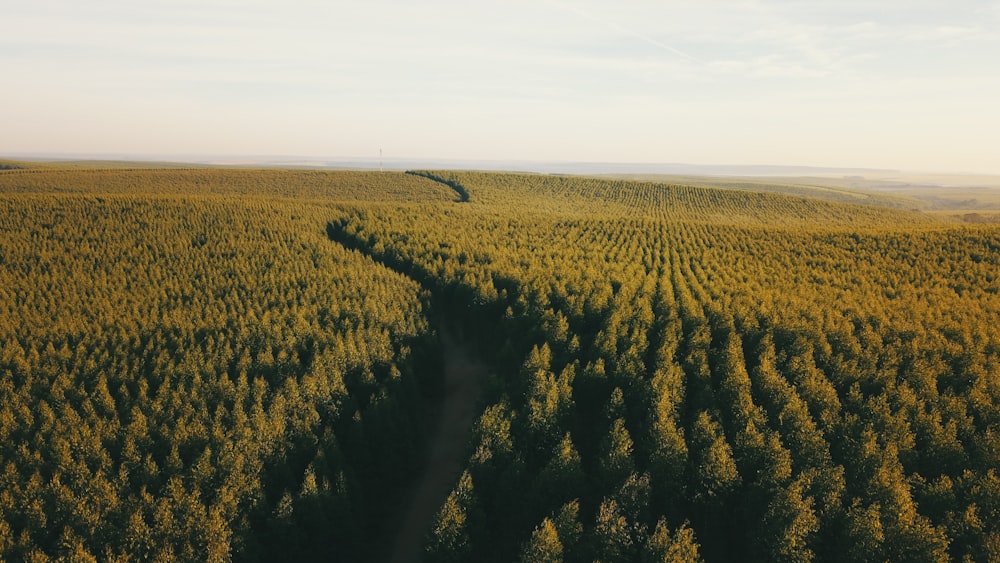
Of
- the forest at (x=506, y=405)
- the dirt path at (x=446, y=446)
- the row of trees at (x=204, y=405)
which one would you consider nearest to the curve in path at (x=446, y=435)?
the dirt path at (x=446, y=446)

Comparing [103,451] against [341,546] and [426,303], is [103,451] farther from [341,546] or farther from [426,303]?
[426,303]

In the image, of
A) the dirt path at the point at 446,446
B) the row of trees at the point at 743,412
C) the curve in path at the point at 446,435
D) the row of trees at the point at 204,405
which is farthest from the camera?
the curve in path at the point at 446,435

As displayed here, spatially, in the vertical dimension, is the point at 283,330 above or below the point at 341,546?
above

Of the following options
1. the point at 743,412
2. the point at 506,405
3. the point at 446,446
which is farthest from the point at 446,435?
the point at 743,412

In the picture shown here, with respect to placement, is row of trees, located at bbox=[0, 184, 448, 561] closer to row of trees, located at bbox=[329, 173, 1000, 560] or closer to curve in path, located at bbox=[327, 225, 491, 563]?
curve in path, located at bbox=[327, 225, 491, 563]

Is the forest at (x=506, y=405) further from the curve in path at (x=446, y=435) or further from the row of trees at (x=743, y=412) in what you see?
the curve in path at (x=446, y=435)

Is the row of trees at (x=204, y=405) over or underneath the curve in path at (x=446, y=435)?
over

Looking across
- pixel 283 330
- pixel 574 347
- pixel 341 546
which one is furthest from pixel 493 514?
pixel 283 330
